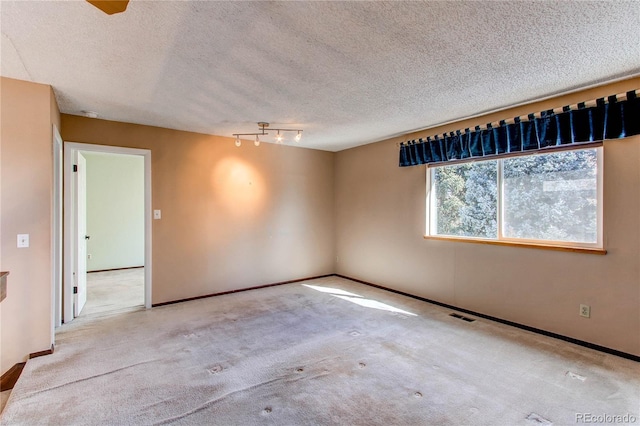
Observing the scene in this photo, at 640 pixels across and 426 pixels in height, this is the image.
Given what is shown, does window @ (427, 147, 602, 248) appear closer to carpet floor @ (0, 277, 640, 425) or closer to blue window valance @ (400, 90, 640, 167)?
blue window valance @ (400, 90, 640, 167)

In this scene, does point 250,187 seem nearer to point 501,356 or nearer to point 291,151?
point 291,151

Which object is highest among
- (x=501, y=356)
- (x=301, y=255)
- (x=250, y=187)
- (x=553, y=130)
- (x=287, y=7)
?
(x=287, y=7)

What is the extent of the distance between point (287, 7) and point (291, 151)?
12.5 ft

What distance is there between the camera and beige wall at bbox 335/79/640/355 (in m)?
2.72

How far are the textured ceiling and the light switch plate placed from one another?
1346 millimetres

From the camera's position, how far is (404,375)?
243cm

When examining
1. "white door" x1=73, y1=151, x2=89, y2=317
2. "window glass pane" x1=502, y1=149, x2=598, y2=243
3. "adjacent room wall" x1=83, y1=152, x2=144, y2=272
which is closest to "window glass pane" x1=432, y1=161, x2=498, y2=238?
"window glass pane" x1=502, y1=149, x2=598, y2=243

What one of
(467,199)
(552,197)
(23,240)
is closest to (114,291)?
(23,240)

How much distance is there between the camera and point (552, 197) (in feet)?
10.6

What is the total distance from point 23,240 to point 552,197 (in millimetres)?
5003

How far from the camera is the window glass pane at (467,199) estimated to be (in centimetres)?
377

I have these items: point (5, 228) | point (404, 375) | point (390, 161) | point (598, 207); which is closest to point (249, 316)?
point (404, 375)

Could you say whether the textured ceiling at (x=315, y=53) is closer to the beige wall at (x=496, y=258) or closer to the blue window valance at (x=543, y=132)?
the blue window valance at (x=543, y=132)

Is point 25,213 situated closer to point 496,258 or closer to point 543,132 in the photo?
point 496,258
